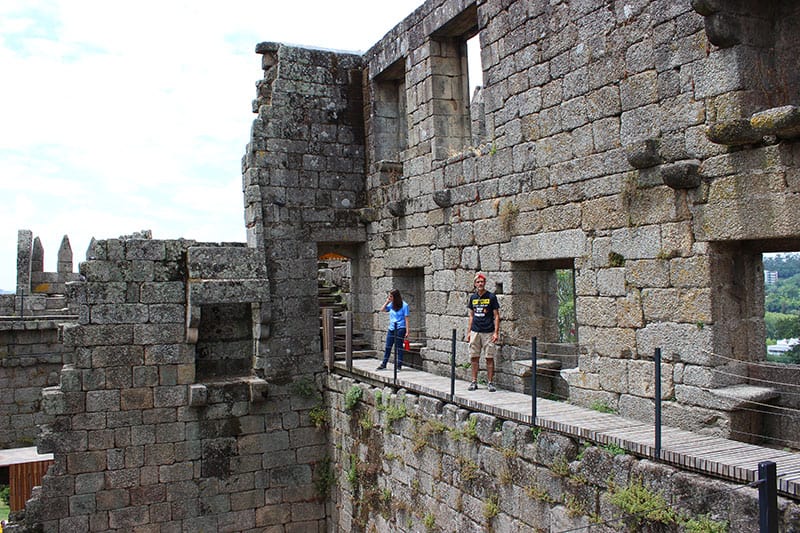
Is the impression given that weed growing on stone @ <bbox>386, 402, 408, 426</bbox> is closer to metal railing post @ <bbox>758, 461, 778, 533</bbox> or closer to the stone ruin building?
the stone ruin building

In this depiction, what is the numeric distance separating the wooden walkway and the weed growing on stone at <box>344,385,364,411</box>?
1106mm

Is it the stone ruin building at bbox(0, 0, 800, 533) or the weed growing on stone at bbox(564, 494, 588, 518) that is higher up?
the stone ruin building at bbox(0, 0, 800, 533)

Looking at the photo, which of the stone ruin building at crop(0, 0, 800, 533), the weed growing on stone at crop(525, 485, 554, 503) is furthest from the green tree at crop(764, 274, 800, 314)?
the weed growing on stone at crop(525, 485, 554, 503)

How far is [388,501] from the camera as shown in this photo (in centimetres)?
891

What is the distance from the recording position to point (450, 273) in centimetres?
944

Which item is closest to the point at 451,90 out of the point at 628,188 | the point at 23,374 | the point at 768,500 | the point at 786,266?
the point at 628,188

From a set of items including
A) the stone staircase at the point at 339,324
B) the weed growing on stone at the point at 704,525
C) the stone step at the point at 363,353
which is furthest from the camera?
the stone staircase at the point at 339,324

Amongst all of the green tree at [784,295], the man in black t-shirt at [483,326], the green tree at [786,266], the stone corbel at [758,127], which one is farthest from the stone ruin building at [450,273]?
the green tree at [786,266]

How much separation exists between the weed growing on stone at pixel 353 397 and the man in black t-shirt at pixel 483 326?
2.01 meters

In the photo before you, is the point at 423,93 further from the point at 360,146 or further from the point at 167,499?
the point at 167,499

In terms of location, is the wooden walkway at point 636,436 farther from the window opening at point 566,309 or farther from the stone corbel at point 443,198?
the window opening at point 566,309

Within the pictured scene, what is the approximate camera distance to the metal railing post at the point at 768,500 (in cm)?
335

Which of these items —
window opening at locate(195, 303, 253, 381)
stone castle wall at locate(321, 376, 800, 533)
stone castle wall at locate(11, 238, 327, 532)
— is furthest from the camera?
window opening at locate(195, 303, 253, 381)

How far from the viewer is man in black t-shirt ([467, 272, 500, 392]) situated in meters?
8.09
